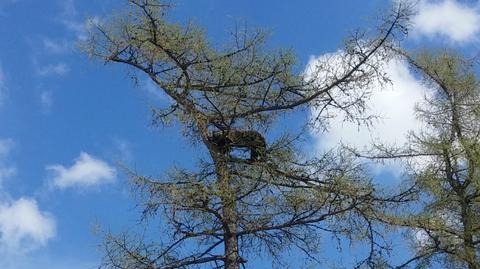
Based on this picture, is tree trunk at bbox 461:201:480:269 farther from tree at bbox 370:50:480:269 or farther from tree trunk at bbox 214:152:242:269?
tree trunk at bbox 214:152:242:269

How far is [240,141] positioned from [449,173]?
10.2ft

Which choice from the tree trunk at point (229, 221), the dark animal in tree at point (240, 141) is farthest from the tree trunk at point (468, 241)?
the tree trunk at point (229, 221)

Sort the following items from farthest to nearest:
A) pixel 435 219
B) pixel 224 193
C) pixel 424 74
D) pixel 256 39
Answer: pixel 424 74 < pixel 435 219 < pixel 256 39 < pixel 224 193

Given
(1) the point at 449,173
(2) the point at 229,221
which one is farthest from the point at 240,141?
(1) the point at 449,173

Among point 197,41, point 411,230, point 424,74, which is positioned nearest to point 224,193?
point 197,41

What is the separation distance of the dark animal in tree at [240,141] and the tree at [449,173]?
62.4 inches

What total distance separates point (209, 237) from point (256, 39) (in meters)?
1.74

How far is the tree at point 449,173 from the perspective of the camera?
25.4ft

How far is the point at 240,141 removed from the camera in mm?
6375

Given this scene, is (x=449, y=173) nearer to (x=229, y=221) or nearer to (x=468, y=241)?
(x=468, y=241)

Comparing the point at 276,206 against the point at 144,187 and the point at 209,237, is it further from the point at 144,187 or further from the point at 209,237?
the point at 144,187

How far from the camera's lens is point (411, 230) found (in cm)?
771

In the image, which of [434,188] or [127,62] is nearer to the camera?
[127,62]

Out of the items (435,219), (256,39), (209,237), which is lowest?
(209,237)
